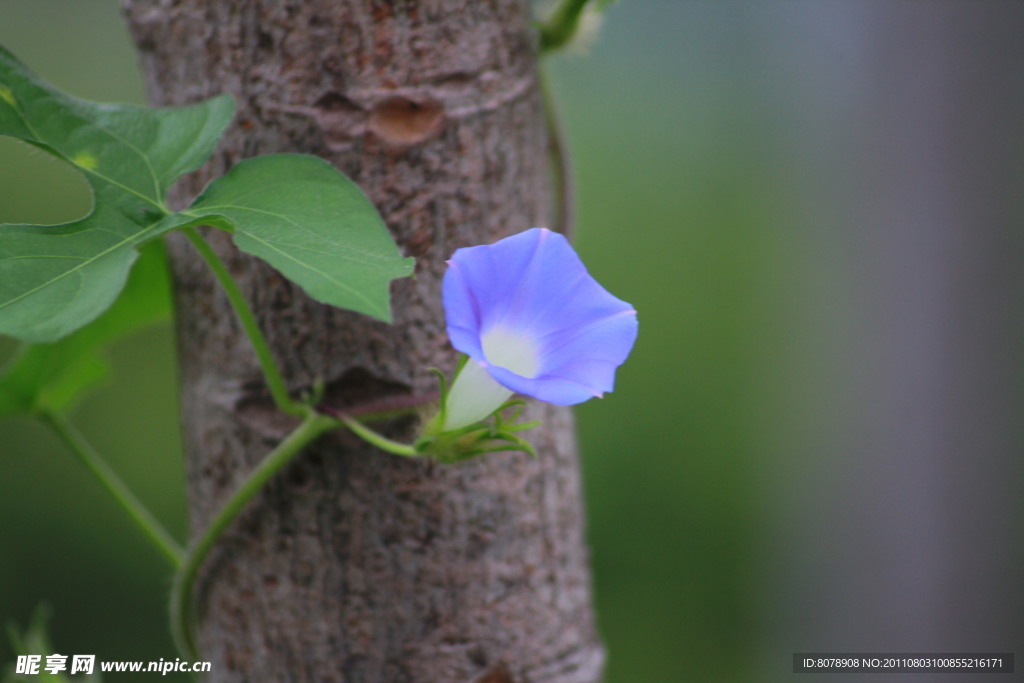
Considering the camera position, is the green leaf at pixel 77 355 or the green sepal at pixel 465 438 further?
the green leaf at pixel 77 355

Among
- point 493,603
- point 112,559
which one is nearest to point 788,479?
point 112,559

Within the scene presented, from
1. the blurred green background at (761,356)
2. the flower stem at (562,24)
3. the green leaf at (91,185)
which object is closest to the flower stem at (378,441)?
the green leaf at (91,185)

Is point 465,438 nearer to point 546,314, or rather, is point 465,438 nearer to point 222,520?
point 546,314

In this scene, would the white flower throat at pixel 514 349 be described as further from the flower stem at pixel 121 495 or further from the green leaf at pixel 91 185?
the flower stem at pixel 121 495

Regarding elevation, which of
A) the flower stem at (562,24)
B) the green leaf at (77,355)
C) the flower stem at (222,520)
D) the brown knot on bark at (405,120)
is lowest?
the flower stem at (222,520)

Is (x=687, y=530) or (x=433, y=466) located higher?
(x=433, y=466)

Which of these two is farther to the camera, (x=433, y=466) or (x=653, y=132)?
(x=653, y=132)

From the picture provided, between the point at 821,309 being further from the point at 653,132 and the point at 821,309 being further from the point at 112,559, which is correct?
the point at 112,559
